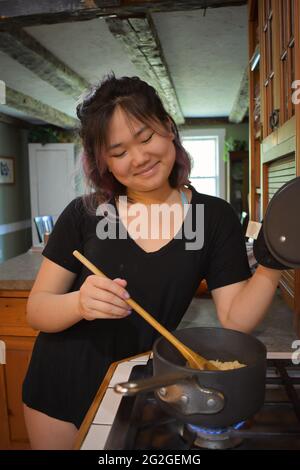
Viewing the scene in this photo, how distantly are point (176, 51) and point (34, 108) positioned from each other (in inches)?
91.4

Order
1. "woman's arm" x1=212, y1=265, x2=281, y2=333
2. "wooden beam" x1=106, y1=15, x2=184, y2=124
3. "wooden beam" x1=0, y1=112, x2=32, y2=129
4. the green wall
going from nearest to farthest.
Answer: "woman's arm" x1=212, y1=265, x2=281, y2=333
"wooden beam" x1=106, y1=15, x2=184, y2=124
"wooden beam" x1=0, y1=112, x2=32, y2=129
the green wall

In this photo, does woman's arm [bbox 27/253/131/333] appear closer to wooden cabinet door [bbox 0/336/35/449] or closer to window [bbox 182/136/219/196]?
wooden cabinet door [bbox 0/336/35/449]

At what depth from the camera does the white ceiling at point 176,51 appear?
2.86 meters

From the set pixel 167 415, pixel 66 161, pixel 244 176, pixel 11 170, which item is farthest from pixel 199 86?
pixel 167 415

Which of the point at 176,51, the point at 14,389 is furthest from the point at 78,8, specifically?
the point at 14,389

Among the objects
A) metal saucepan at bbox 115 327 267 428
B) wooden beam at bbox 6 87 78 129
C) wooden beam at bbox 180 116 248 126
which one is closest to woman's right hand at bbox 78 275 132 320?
metal saucepan at bbox 115 327 267 428

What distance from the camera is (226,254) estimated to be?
102 cm

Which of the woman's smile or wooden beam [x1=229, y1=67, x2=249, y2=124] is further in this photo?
wooden beam [x1=229, y1=67, x2=249, y2=124]

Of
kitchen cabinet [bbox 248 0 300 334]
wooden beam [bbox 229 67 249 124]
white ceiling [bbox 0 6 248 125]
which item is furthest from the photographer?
wooden beam [bbox 229 67 249 124]

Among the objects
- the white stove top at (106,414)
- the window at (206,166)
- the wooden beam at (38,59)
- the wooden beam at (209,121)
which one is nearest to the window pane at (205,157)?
the window at (206,166)

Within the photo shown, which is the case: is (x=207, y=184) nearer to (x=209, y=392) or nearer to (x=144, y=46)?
(x=144, y=46)

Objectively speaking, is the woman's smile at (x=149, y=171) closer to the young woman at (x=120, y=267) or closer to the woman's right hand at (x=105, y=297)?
the young woman at (x=120, y=267)

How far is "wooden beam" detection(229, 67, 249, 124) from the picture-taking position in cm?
427
